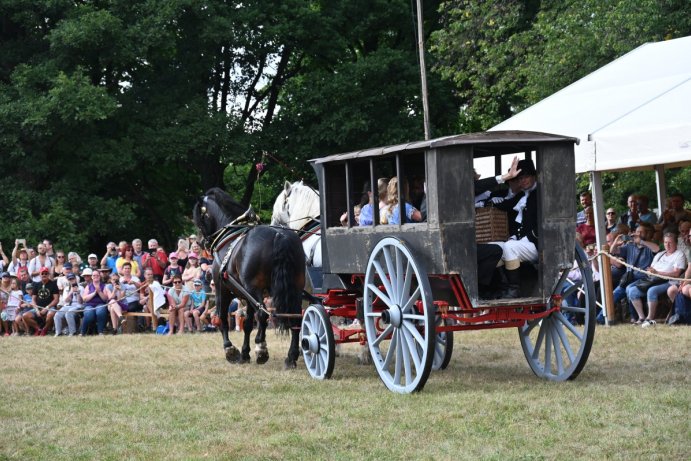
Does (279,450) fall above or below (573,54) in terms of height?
below

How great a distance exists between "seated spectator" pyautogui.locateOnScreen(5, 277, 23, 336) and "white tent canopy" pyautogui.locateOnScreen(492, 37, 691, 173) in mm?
9926

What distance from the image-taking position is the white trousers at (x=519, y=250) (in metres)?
8.91

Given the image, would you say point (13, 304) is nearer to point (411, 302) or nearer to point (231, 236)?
point (231, 236)

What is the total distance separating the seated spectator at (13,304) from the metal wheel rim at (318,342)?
1102 cm

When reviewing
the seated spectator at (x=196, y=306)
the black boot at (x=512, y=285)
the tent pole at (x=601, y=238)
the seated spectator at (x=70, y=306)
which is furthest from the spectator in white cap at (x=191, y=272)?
the black boot at (x=512, y=285)

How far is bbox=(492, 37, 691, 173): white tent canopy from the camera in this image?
12750mm

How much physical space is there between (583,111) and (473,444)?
903cm

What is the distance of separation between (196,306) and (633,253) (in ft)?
24.6

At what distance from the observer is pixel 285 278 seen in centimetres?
1116

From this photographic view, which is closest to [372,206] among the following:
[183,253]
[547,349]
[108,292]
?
[547,349]

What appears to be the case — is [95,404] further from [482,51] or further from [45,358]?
[482,51]

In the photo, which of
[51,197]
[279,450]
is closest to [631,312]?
[279,450]

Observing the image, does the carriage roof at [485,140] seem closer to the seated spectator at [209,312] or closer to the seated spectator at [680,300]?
the seated spectator at [680,300]

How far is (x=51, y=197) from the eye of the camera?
84.0 ft
